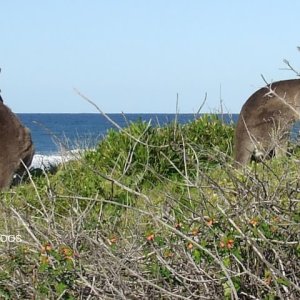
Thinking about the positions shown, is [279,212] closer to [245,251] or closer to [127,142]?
[245,251]

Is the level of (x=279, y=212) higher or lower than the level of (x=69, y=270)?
higher

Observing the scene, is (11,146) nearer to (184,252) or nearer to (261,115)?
(261,115)

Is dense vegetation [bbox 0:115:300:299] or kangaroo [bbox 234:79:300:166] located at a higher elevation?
kangaroo [bbox 234:79:300:166]

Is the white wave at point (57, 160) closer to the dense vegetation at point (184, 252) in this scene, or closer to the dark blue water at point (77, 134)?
the dark blue water at point (77, 134)

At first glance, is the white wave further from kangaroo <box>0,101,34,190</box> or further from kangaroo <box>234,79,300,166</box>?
kangaroo <box>234,79,300,166</box>

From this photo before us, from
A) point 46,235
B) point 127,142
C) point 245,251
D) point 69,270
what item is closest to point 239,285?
point 245,251

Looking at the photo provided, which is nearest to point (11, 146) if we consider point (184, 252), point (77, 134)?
point (77, 134)

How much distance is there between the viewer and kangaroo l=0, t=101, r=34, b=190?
38.2 feet

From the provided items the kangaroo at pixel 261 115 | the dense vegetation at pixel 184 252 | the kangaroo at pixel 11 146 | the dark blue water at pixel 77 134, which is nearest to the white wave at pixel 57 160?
the dark blue water at pixel 77 134

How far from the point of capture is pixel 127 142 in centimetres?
1203

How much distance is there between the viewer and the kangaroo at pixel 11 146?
11648 millimetres

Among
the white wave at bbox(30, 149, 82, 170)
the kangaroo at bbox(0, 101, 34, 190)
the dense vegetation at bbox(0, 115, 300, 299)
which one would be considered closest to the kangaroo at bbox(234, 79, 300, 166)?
the white wave at bbox(30, 149, 82, 170)

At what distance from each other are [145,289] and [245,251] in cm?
62

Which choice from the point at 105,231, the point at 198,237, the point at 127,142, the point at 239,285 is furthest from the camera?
the point at 127,142
